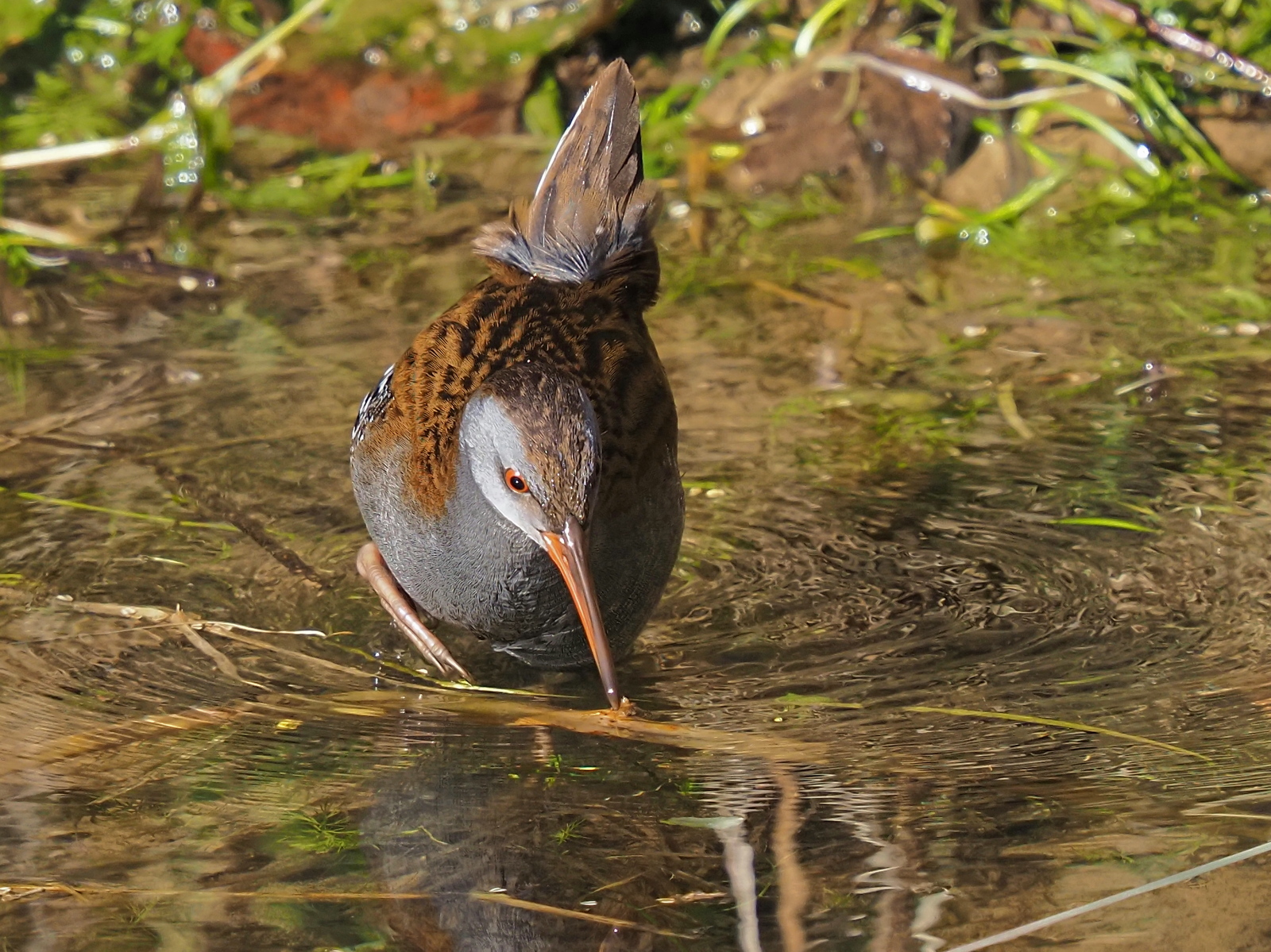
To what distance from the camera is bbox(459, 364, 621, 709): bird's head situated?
10.6 ft

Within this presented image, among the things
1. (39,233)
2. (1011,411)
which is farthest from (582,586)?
(39,233)

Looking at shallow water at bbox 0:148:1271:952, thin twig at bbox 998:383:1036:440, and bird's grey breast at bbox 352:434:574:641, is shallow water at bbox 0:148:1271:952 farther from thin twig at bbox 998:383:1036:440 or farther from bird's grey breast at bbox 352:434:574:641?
bird's grey breast at bbox 352:434:574:641

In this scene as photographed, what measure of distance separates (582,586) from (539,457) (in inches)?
10.7

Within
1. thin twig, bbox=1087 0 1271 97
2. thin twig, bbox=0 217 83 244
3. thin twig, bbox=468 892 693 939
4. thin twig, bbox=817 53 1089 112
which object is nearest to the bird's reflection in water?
thin twig, bbox=468 892 693 939

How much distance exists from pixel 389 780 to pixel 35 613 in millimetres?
1121

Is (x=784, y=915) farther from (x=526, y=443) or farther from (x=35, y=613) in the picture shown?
(x=35, y=613)

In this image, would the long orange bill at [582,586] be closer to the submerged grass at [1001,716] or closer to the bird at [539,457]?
the bird at [539,457]

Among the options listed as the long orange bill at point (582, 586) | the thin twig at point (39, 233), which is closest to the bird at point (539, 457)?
the long orange bill at point (582, 586)

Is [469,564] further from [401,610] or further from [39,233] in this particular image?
[39,233]

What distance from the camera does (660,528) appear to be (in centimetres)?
363

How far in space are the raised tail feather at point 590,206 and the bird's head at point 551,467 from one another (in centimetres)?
80

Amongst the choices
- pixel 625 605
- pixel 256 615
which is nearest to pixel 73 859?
pixel 256 615

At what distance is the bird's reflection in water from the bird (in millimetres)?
287

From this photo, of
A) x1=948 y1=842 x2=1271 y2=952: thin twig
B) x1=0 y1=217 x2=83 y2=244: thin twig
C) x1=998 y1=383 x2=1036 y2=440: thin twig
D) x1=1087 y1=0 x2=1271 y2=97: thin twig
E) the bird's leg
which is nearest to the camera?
x1=948 y1=842 x2=1271 y2=952: thin twig
